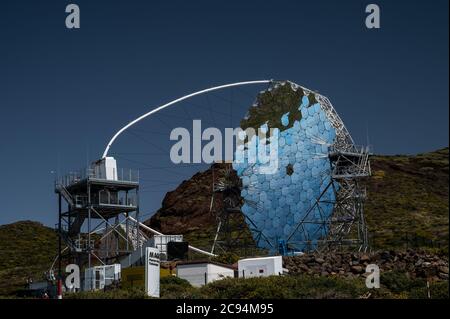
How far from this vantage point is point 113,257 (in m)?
66.8

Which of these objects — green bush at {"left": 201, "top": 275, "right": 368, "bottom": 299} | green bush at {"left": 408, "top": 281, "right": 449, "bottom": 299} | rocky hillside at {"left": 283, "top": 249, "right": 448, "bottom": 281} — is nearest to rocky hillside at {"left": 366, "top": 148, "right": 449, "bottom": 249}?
rocky hillside at {"left": 283, "top": 249, "right": 448, "bottom": 281}

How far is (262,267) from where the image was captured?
52.3 meters

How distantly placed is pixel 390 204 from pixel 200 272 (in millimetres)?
61850

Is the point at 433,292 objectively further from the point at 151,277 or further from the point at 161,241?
the point at 161,241

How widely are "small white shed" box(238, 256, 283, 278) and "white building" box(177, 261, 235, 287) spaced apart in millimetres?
996

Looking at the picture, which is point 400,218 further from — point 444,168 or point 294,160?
point 294,160

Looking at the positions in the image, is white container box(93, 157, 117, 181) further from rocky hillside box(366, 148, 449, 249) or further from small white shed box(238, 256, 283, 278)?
rocky hillside box(366, 148, 449, 249)

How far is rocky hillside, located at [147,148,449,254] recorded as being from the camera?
287ft

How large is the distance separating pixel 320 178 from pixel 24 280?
93.5ft

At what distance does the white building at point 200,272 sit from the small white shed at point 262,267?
1.00 metres

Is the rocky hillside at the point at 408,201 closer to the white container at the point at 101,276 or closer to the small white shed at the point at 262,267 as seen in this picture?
the small white shed at the point at 262,267

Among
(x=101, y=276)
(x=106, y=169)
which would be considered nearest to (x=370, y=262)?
(x=101, y=276)

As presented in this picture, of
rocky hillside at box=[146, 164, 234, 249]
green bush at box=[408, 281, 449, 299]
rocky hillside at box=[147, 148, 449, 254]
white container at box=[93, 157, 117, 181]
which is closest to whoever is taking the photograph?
green bush at box=[408, 281, 449, 299]
